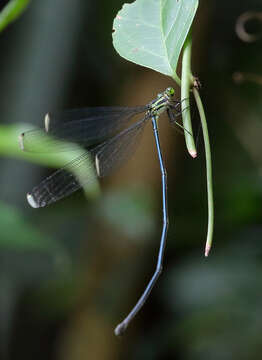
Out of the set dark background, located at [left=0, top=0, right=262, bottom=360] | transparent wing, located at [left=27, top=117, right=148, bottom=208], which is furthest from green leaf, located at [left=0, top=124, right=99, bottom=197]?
dark background, located at [left=0, top=0, right=262, bottom=360]

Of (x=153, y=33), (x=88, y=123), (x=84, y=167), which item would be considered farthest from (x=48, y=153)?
(x=153, y=33)

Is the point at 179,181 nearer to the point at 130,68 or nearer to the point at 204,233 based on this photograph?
the point at 204,233

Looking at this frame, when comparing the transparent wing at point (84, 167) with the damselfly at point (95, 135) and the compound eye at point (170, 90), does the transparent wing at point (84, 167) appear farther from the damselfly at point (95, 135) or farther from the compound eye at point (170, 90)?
the compound eye at point (170, 90)

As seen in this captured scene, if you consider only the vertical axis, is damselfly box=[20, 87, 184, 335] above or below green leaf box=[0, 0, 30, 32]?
below

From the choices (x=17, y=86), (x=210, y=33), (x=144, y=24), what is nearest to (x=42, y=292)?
(x=17, y=86)

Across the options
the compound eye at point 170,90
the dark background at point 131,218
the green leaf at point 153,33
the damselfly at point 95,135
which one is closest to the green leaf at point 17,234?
the dark background at point 131,218

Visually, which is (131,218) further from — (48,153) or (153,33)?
(153,33)

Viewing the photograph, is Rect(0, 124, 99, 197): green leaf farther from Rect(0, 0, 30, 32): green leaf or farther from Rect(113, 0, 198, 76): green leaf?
Rect(113, 0, 198, 76): green leaf
